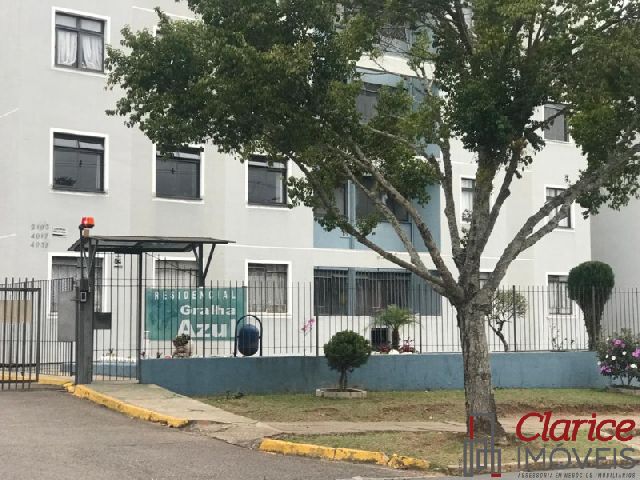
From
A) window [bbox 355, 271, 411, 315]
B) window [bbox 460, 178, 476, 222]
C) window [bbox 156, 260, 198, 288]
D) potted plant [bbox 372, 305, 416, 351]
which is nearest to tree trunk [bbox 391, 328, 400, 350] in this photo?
potted plant [bbox 372, 305, 416, 351]

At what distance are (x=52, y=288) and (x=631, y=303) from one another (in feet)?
49.7

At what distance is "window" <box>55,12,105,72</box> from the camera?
79.4 ft

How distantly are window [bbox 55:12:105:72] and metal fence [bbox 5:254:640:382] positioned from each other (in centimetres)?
537

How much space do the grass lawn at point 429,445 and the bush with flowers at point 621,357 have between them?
8.11 m

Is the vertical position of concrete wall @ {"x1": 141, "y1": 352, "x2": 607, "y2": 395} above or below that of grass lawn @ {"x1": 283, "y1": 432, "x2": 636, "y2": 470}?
above

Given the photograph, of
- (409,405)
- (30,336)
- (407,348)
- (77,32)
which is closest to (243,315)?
(409,405)

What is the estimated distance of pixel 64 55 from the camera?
24.2 meters

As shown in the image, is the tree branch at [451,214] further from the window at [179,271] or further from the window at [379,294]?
the window at [179,271]

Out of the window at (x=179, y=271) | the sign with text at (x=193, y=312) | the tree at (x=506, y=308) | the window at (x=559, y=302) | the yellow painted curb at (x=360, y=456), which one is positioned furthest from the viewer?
the window at (x=559, y=302)

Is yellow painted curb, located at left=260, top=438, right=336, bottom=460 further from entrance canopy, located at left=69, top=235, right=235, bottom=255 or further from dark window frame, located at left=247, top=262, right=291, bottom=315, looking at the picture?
dark window frame, located at left=247, top=262, right=291, bottom=315

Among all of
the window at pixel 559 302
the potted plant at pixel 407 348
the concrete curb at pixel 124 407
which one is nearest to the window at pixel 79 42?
the concrete curb at pixel 124 407

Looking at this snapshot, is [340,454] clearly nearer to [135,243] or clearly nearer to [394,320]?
[135,243]

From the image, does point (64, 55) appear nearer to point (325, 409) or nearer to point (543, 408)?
point (325, 409)

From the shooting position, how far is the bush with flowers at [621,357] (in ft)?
70.1
